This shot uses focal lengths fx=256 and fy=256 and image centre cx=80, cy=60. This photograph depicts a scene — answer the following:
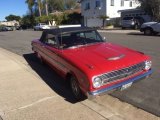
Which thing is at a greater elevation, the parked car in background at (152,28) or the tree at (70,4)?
the tree at (70,4)

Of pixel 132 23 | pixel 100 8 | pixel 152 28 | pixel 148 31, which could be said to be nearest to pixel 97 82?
pixel 152 28

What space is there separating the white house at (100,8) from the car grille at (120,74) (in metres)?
37.2

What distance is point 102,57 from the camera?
572 centimetres

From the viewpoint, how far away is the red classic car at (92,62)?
16.7ft

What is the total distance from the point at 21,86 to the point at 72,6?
82.6 m

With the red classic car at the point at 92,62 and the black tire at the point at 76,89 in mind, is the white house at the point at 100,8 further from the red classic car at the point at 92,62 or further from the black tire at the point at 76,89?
the black tire at the point at 76,89

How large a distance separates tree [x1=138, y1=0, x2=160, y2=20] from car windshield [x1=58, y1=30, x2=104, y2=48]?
79.2 feet

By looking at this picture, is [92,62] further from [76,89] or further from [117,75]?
[76,89]

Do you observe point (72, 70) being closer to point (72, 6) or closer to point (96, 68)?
point (96, 68)

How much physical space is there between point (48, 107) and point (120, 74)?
5.50 feet

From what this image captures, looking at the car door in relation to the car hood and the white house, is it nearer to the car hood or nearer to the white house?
the car hood

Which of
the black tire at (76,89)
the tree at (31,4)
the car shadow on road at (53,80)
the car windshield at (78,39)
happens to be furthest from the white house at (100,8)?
the black tire at (76,89)

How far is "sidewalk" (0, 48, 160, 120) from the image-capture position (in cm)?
488

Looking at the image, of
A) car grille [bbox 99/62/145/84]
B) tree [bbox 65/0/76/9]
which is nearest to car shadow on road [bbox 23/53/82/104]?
car grille [bbox 99/62/145/84]
